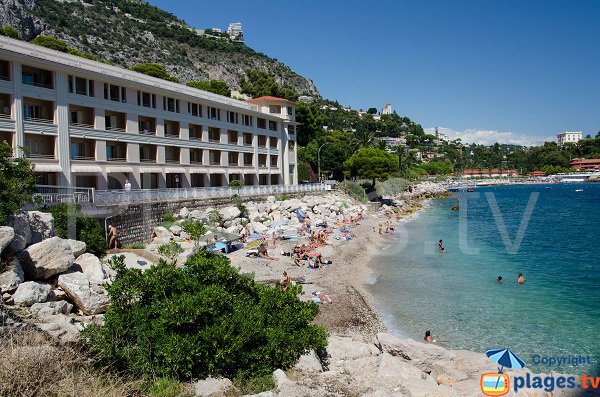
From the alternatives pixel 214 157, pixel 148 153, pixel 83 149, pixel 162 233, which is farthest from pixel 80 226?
pixel 214 157

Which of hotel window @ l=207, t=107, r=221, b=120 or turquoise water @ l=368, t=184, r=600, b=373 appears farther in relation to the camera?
hotel window @ l=207, t=107, r=221, b=120

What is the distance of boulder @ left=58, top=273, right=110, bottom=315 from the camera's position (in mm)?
13391

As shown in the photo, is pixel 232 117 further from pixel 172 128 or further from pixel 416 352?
pixel 416 352

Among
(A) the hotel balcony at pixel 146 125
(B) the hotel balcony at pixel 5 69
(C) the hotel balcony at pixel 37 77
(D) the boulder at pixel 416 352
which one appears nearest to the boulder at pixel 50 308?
(D) the boulder at pixel 416 352

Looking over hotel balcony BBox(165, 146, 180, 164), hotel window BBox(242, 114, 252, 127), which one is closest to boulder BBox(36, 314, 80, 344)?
hotel balcony BBox(165, 146, 180, 164)

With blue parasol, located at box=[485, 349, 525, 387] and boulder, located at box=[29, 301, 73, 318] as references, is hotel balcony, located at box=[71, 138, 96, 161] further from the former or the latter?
blue parasol, located at box=[485, 349, 525, 387]

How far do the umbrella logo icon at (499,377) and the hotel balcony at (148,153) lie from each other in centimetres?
2890

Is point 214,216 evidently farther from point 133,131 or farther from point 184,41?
point 184,41

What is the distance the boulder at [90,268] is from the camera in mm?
15273

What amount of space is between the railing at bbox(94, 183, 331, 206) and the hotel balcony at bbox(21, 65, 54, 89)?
7996 mm

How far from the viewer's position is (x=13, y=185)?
15266 mm

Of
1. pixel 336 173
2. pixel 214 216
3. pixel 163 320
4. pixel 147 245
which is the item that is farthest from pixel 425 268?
pixel 336 173

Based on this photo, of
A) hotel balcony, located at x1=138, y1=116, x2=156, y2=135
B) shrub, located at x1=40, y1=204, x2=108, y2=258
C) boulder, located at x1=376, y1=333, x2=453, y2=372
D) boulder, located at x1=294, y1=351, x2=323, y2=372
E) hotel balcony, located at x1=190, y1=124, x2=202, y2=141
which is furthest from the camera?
hotel balcony, located at x1=190, y1=124, x2=202, y2=141

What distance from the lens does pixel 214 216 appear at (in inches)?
1224
